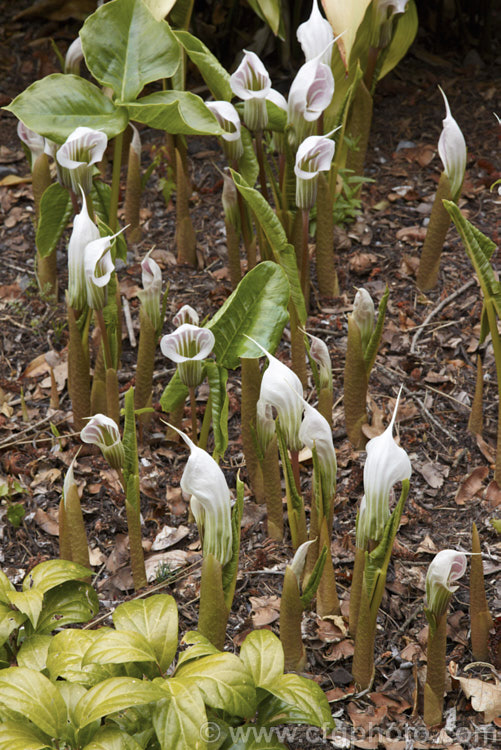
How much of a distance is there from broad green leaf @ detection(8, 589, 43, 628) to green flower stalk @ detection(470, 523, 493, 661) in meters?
0.78

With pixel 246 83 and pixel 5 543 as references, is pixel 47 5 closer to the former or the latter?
pixel 246 83

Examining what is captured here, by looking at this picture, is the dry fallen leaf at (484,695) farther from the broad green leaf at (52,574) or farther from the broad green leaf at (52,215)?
the broad green leaf at (52,215)

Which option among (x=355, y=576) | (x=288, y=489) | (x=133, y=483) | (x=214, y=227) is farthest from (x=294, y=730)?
(x=214, y=227)

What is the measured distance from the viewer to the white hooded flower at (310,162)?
1.68m

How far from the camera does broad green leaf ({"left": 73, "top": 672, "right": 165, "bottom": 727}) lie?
43.8 inches

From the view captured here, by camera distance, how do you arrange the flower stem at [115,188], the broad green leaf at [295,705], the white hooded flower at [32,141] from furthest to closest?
1. the white hooded flower at [32,141]
2. the flower stem at [115,188]
3. the broad green leaf at [295,705]

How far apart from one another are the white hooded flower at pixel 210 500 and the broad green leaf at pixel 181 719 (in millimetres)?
291

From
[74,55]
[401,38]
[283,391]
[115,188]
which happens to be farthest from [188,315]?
[401,38]

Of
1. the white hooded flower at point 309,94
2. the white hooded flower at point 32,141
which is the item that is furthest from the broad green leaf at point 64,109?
the white hooded flower at point 309,94

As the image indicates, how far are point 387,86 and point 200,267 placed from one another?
123 cm

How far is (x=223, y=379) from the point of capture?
66.6 inches

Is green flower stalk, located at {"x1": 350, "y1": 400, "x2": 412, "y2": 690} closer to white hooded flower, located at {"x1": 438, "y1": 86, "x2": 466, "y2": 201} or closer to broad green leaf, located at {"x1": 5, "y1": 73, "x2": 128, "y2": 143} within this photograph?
white hooded flower, located at {"x1": 438, "y1": 86, "x2": 466, "y2": 201}

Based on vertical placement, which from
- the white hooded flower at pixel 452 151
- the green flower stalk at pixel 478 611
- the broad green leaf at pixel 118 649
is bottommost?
the green flower stalk at pixel 478 611

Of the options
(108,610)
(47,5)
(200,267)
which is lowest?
(108,610)
